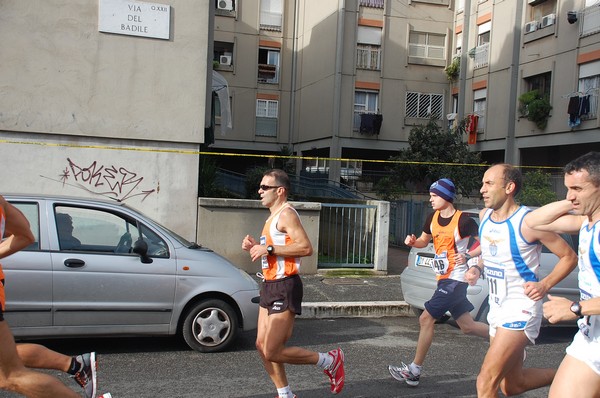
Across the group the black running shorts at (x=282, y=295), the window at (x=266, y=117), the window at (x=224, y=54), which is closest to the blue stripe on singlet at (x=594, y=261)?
the black running shorts at (x=282, y=295)

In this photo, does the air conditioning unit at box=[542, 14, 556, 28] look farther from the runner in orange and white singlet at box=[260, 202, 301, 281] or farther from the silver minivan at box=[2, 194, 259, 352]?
the runner in orange and white singlet at box=[260, 202, 301, 281]

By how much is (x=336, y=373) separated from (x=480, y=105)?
80.9 ft

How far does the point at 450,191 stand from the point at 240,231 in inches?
232

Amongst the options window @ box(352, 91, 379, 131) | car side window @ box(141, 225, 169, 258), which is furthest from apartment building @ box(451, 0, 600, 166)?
car side window @ box(141, 225, 169, 258)

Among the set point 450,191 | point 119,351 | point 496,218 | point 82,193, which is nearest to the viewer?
point 496,218

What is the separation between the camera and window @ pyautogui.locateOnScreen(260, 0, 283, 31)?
3133cm

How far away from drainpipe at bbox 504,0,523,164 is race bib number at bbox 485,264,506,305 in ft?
72.3

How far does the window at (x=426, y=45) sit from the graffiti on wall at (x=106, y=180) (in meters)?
21.0

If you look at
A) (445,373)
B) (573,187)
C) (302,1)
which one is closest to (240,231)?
(445,373)

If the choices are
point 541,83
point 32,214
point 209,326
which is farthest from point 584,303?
point 541,83

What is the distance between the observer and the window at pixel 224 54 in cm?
3100

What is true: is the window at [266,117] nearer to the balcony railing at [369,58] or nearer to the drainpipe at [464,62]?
the balcony railing at [369,58]

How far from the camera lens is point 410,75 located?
28.9 metres

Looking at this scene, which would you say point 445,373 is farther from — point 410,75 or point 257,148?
point 257,148
